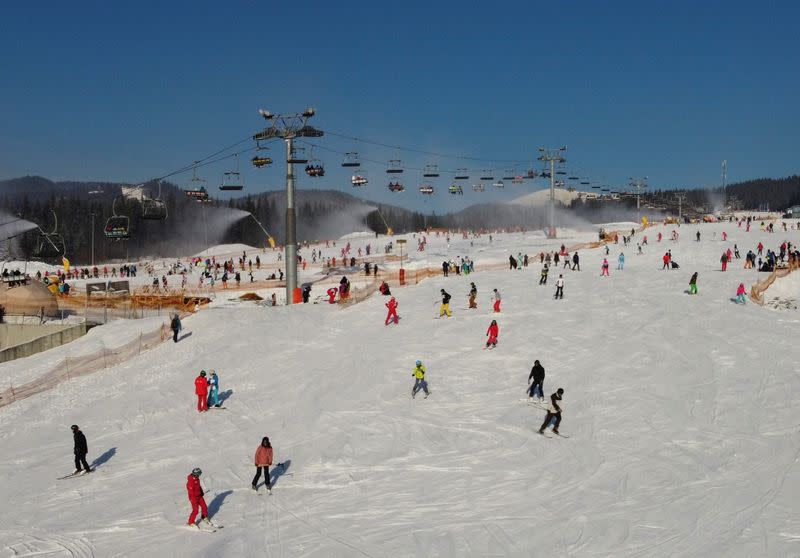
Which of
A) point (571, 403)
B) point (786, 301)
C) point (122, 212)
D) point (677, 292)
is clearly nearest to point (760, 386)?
point (571, 403)

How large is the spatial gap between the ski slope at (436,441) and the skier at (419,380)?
27 centimetres

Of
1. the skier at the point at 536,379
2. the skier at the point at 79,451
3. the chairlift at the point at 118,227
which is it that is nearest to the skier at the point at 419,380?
the skier at the point at 536,379

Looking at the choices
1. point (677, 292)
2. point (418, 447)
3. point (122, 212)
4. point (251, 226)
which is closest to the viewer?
point (418, 447)

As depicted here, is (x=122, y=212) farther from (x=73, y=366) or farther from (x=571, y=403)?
(x=571, y=403)

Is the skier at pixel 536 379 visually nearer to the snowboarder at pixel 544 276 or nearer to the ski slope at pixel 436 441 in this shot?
the ski slope at pixel 436 441

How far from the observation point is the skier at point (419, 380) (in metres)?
16.8

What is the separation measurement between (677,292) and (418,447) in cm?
2074

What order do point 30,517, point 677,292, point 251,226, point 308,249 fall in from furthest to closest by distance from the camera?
point 251,226
point 308,249
point 677,292
point 30,517

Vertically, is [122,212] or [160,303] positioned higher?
[122,212]

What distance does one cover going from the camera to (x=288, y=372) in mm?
20609

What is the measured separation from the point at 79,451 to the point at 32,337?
20.7m

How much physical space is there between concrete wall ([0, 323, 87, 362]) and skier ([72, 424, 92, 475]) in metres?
17.0

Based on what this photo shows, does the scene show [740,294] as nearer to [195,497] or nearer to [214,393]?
[214,393]

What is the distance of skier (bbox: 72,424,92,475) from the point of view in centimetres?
1352
